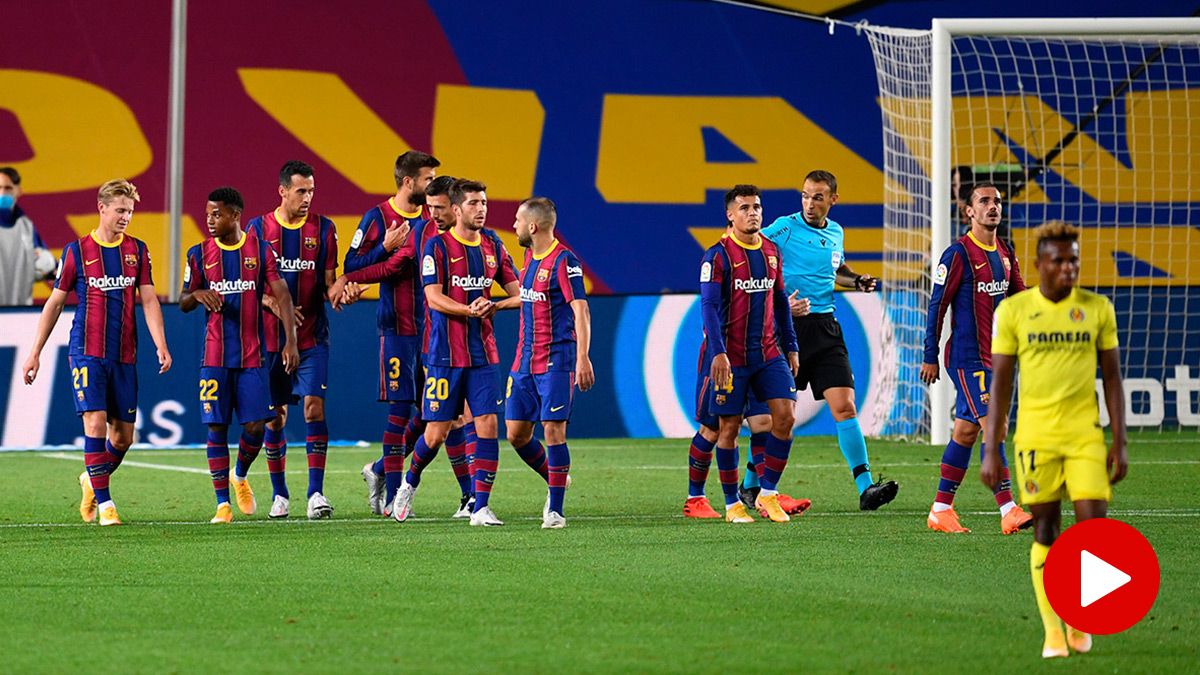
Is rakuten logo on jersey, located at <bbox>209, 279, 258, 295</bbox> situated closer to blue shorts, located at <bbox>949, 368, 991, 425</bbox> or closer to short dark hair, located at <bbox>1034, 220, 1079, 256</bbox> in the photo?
blue shorts, located at <bbox>949, 368, 991, 425</bbox>

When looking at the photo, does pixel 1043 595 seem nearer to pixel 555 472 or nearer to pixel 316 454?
pixel 555 472

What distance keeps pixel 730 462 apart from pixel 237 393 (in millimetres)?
2764

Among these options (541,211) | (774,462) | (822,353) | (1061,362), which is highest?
(541,211)

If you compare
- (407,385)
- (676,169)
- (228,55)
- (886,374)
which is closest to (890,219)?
(886,374)

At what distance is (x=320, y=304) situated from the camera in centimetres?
1056

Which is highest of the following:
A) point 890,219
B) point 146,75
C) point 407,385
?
point 146,75

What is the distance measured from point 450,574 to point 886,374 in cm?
885

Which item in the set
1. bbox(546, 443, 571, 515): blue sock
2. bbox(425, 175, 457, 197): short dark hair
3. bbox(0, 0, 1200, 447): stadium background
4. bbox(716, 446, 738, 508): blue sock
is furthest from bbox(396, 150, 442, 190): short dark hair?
bbox(0, 0, 1200, 447): stadium background

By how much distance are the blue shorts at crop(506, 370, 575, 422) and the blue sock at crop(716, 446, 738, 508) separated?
97cm

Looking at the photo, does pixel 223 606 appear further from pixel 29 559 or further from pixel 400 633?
pixel 29 559

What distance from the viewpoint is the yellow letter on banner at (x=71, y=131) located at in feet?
72.0

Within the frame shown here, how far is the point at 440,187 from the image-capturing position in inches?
397

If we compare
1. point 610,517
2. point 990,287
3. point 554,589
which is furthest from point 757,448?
point 554,589

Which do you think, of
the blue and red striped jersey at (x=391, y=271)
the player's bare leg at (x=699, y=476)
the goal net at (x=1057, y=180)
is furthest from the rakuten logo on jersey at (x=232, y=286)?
the goal net at (x=1057, y=180)
